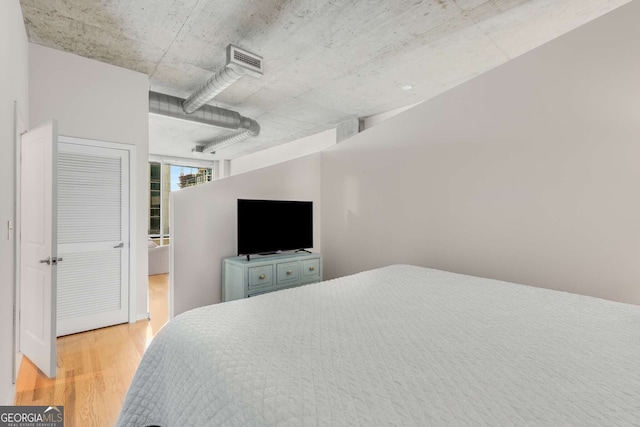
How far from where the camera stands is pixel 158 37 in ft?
9.12

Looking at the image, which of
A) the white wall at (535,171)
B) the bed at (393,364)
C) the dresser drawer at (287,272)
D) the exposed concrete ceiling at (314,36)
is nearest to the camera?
the bed at (393,364)

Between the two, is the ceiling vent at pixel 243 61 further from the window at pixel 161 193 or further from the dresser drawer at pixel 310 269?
the window at pixel 161 193

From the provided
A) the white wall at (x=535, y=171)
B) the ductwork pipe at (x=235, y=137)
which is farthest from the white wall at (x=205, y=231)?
the white wall at (x=535, y=171)

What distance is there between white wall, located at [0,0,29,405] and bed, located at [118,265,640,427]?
1.20 meters

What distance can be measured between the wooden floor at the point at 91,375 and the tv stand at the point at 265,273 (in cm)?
93

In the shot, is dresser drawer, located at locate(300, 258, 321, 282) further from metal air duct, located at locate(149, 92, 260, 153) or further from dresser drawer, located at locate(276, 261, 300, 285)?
metal air duct, located at locate(149, 92, 260, 153)

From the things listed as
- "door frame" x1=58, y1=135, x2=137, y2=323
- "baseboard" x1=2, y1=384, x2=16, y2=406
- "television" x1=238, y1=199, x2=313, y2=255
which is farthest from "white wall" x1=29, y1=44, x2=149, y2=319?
"baseboard" x1=2, y1=384, x2=16, y2=406

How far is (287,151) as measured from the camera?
6.76 meters

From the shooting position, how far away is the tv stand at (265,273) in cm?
315

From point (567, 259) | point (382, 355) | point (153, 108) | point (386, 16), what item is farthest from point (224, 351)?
point (153, 108)

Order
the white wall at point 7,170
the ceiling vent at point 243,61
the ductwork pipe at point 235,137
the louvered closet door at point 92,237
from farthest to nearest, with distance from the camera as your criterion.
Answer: the ductwork pipe at point 235,137
the louvered closet door at point 92,237
the ceiling vent at point 243,61
the white wall at point 7,170

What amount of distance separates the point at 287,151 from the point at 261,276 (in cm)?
407

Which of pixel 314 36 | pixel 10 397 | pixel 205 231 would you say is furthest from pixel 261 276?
pixel 314 36

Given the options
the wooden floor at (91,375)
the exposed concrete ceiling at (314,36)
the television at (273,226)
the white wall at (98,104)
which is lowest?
the wooden floor at (91,375)
